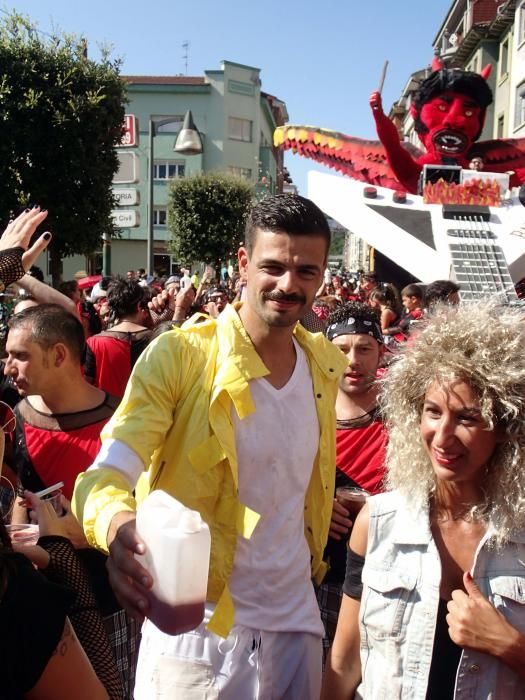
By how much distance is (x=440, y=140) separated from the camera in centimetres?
1667

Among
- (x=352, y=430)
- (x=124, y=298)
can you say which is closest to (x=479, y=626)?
(x=352, y=430)

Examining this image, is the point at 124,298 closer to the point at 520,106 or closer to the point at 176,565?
the point at 176,565

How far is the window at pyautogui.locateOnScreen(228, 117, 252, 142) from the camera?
4241 centimetres

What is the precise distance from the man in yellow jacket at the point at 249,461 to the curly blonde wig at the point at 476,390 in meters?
0.37

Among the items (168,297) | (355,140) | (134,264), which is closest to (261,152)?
(134,264)

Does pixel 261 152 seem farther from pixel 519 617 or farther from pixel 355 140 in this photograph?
pixel 519 617

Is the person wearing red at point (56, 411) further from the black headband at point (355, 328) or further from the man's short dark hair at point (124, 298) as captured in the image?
the man's short dark hair at point (124, 298)

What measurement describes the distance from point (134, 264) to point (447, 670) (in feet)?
130

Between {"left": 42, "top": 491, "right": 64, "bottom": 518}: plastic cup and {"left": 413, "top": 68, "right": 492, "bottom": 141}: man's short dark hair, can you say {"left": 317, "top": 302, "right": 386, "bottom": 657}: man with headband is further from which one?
{"left": 413, "top": 68, "right": 492, "bottom": 141}: man's short dark hair

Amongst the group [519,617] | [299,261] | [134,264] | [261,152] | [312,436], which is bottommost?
[519,617]

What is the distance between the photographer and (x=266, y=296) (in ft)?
7.34

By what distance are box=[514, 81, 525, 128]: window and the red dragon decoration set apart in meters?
12.4

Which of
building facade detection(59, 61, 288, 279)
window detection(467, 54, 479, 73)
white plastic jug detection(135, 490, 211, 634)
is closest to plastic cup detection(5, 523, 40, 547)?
white plastic jug detection(135, 490, 211, 634)

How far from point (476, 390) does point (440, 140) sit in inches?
636
